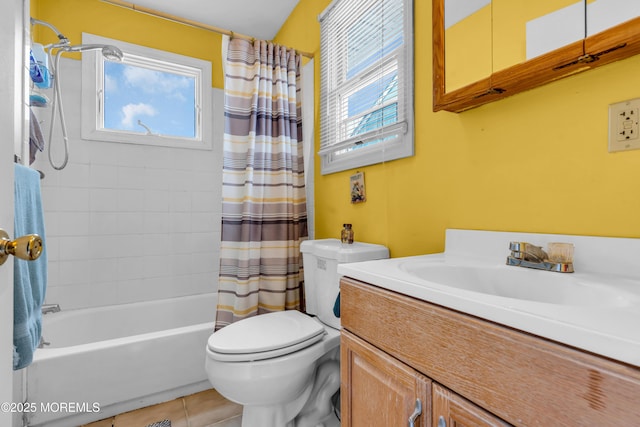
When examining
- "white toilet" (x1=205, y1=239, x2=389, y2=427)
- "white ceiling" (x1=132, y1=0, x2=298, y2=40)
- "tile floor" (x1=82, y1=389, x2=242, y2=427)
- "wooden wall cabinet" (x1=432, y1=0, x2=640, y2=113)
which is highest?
"white ceiling" (x1=132, y1=0, x2=298, y2=40)

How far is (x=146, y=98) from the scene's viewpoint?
2371 millimetres

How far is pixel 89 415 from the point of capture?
147cm

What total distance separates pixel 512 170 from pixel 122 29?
2.72 meters

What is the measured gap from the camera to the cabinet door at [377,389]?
64 cm

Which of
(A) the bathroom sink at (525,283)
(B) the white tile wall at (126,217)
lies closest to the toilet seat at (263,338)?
(A) the bathroom sink at (525,283)

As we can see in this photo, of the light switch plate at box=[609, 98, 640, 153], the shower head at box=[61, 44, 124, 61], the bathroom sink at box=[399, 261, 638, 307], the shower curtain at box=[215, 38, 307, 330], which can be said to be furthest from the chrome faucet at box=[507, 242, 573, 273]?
the shower head at box=[61, 44, 124, 61]

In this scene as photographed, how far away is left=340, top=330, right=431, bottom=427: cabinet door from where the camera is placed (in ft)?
2.09

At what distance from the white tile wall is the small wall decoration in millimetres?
1390

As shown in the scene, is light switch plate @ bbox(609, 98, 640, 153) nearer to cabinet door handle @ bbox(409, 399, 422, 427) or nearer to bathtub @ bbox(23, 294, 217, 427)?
cabinet door handle @ bbox(409, 399, 422, 427)

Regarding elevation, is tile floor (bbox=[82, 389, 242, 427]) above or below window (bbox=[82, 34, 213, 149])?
below

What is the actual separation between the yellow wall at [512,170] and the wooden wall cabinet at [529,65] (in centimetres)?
5

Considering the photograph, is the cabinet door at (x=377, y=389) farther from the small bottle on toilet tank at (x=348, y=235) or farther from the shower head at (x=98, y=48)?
the shower head at (x=98, y=48)

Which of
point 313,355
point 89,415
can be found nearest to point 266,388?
point 313,355

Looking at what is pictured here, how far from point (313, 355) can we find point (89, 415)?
48.7 inches
